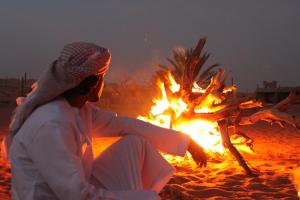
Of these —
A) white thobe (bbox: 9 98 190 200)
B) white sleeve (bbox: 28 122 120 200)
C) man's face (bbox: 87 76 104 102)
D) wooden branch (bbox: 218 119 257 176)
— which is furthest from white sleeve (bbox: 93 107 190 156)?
wooden branch (bbox: 218 119 257 176)

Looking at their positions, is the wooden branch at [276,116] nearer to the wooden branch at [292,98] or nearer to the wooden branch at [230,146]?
the wooden branch at [292,98]

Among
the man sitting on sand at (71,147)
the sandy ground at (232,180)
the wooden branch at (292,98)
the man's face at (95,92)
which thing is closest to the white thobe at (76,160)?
the man sitting on sand at (71,147)

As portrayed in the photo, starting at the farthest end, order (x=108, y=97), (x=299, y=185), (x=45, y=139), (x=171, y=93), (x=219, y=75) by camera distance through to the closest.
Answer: (x=108, y=97) → (x=171, y=93) → (x=219, y=75) → (x=299, y=185) → (x=45, y=139)

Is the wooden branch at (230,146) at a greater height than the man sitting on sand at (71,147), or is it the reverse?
the man sitting on sand at (71,147)

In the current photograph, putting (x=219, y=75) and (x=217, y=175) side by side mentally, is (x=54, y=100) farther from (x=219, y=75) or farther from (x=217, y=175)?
(x=219, y=75)

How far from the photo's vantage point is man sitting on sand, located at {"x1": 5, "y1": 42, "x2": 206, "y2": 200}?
209 cm

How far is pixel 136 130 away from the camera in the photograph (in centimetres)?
309

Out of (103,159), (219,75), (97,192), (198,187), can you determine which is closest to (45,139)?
(97,192)

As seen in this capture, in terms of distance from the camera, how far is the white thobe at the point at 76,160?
2.08 m

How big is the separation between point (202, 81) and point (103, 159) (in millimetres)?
7482

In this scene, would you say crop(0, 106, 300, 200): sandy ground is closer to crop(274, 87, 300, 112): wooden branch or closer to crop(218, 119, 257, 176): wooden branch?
crop(218, 119, 257, 176): wooden branch

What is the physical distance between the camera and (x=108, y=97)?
1141 inches

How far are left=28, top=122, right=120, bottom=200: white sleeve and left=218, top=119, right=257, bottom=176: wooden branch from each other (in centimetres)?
416

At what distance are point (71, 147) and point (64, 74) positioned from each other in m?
0.44
